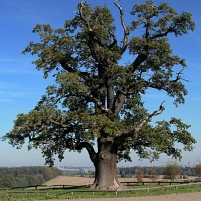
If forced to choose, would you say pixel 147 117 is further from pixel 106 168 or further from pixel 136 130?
pixel 106 168

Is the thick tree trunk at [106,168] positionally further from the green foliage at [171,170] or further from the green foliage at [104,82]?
the green foliage at [171,170]

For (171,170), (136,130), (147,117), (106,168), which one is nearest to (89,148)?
(106,168)

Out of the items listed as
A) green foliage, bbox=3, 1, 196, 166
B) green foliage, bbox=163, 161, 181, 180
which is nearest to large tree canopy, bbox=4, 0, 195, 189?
green foliage, bbox=3, 1, 196, 166

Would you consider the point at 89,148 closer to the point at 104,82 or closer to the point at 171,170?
the point at 104,82

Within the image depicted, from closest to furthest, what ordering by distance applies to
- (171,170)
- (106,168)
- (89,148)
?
(106,168), (89,148), (171,170)

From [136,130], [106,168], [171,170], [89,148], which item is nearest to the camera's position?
[136,130]

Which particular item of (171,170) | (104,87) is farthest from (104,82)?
(171,170)

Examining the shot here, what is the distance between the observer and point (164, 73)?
28.7 meters

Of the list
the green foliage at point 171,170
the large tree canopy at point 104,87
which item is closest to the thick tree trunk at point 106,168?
the large tree canopy at point 104,87

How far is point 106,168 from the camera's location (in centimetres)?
2698

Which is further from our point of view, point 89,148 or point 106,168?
point 89,148

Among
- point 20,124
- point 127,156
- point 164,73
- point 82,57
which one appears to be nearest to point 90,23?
point 82,57

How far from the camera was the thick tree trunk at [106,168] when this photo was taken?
A: 26.7m

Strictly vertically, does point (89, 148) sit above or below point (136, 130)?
below
